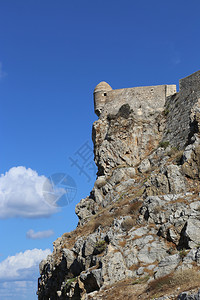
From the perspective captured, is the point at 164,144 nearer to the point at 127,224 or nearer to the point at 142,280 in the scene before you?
the point at 127,224

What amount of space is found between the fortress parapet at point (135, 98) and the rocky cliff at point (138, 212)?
0.11 m

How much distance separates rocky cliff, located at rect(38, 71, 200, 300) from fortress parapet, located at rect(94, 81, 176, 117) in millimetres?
106

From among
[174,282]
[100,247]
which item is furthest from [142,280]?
[100,247]

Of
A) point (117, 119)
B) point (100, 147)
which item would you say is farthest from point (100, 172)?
point (117, 119)

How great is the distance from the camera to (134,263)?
56.5 feet

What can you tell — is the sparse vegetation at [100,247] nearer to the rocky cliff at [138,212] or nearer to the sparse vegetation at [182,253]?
the rocky cliff at [138,212]

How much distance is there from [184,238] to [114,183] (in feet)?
42.7

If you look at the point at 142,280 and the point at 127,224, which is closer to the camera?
the point at 142,280

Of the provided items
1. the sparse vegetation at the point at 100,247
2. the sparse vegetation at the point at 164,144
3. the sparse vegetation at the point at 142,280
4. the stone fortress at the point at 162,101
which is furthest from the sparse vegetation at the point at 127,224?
the sparse vegetation at the point at 164,144

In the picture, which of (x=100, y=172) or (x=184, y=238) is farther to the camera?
(x=100, y=172)

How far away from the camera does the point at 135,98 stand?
3619 cm

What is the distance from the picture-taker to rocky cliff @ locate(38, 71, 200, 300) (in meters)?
15.7

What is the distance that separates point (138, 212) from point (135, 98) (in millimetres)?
17755

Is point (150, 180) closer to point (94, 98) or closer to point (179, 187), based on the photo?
point (179, 187)
